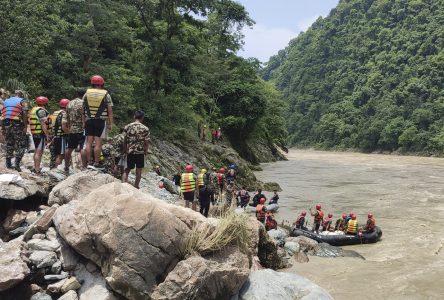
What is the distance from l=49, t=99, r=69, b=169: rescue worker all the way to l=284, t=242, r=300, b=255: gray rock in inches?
300

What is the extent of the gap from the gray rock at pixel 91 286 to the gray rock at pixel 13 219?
1.69 metres

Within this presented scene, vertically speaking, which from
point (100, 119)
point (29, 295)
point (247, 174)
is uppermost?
point (100, 119)

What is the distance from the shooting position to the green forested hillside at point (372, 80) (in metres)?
78.6

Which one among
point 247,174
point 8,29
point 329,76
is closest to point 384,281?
point 8,29

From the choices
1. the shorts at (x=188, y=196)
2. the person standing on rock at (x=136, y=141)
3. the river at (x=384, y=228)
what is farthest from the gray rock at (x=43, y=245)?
the river at (x=384, y=228)

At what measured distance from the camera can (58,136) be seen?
370 inches

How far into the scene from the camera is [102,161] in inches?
→ 397

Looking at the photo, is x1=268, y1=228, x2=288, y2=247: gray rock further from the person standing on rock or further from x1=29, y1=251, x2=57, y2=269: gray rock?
x1=29, y1=251, x2=57, y2=269: gray rock

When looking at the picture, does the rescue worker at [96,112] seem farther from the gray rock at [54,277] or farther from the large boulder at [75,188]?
the gray rock at [54,277]

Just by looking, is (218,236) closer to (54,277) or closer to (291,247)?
(54,277)

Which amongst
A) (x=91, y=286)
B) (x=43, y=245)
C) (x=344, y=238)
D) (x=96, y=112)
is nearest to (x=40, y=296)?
(x=91, y=286)

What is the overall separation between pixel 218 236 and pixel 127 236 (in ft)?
4.51

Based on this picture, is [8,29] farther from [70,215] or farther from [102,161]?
[70,215]

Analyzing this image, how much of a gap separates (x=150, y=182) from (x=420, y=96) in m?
80.1
